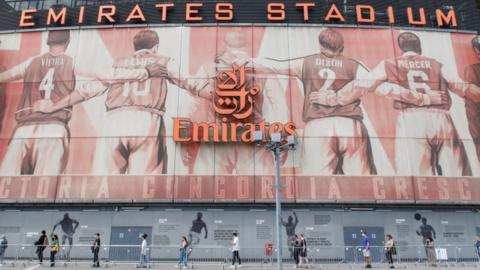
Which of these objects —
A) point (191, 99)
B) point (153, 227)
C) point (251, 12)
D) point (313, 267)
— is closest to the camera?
point (313, 267)

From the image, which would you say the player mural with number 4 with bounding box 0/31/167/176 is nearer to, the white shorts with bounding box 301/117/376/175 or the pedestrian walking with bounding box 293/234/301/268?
the white shorts with bounding box 301/117/376/175

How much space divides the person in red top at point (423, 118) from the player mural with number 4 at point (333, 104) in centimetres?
69

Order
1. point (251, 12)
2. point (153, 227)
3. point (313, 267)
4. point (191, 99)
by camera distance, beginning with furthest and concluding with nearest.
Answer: point (251, 12) → point (191, 99) → point (153, 227) → point (313, 267)

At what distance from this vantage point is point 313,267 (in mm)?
23422

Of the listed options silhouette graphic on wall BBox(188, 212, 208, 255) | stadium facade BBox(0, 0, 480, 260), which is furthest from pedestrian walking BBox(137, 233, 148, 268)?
silhouette graphic on wall BBox(188, 212, 208, 255)

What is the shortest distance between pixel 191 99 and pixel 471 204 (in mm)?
22258

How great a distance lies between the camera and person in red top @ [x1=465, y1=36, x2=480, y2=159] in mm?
30984

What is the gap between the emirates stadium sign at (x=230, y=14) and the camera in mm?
33500

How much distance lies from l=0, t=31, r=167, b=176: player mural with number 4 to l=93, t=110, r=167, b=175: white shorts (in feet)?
9.33

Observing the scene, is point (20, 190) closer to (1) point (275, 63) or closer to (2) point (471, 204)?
(1) point (275, 63)

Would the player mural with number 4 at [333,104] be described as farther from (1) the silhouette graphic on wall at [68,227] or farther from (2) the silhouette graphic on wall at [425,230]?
(1) the silhouette graphic on wall at [68,227]

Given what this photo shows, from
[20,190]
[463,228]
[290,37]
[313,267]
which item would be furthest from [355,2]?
[20,190]

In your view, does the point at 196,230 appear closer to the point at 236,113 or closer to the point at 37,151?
the point at 236,113

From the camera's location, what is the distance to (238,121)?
99.9ft
